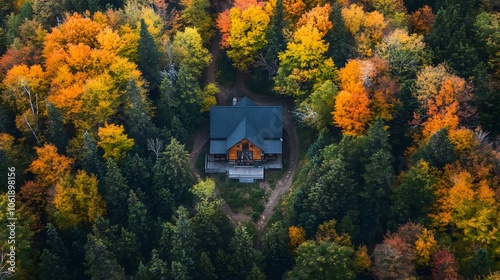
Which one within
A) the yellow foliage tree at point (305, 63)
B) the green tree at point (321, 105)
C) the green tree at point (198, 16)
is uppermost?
the green tree at point (198, 16)

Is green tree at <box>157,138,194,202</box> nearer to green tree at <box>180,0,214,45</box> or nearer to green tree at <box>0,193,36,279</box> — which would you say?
green tree at <box>0,193,36,279</box>

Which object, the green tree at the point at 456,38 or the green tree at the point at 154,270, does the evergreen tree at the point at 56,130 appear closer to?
the green tree at the point at 154,270

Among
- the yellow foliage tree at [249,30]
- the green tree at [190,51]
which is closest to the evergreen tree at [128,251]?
the green tree at [190,51]

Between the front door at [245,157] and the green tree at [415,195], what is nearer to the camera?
the green tree at [415,195]

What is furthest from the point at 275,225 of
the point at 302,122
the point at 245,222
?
the point at 302,122

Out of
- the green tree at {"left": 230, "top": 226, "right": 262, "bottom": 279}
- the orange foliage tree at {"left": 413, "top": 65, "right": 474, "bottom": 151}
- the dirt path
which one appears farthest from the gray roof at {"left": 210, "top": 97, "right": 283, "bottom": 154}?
the orange foliage tree at {"left": 413, "top": 65, "right": 474, "bottom": 151}


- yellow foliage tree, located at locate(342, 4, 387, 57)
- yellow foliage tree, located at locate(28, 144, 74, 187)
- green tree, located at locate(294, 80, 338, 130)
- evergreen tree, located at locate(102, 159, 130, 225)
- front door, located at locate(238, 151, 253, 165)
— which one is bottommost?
evergreen tree, located at locate(102, 159, 130, 225)
